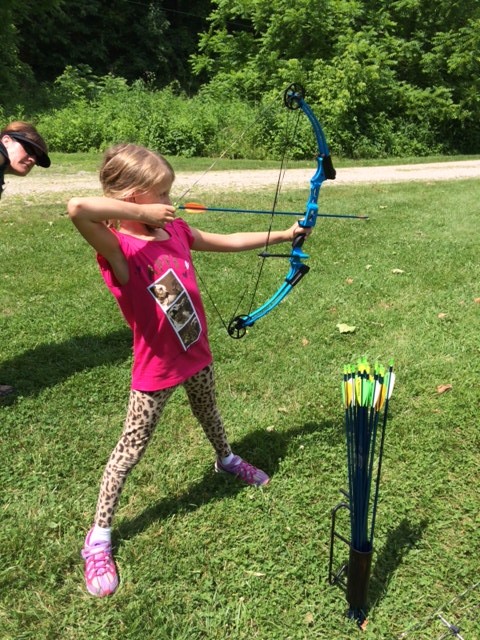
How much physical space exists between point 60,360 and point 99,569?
5.52 feet

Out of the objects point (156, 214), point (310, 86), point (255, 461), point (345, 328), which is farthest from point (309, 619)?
point (310, 86)

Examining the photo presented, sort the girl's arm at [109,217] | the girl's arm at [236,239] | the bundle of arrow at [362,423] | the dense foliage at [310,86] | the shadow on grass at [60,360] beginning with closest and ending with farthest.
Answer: the bundle of arrow at [362,423] → the girl's arm at [109,217] → the girl's arm at [236,239] → the shadow on grass at [60,360] → the dense foliage at [310,86]

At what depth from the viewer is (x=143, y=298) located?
1.85 m

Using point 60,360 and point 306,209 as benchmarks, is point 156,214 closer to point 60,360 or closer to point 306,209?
point 306,209

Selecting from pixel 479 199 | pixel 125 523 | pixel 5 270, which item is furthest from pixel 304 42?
pixel 125 523

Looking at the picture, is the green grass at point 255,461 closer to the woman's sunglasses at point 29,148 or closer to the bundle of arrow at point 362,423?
the bundle of arrow at point 362,423

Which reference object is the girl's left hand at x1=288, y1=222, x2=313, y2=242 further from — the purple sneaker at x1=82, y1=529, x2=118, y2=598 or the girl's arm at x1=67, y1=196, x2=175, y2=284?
the purple sneaker at x1=82, y1=529, x2=118, y2=598

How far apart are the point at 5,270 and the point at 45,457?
8.65ft

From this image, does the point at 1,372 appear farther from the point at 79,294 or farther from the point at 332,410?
the point at 332,410

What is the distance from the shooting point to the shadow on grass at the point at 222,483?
7.17ft

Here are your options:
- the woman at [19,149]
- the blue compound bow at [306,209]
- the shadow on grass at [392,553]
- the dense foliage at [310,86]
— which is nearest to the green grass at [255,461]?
the shadow on grass at [392,553]

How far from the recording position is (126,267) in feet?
5.87

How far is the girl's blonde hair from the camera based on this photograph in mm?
1787

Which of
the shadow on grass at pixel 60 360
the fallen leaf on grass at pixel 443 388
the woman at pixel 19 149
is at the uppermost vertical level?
the woman at pixel 19 149
